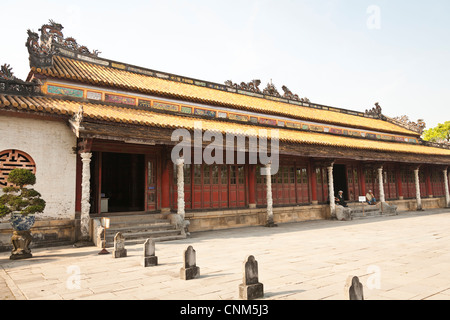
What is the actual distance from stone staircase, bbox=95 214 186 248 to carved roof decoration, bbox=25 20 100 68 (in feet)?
20.6

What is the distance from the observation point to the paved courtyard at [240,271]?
13.9 feet

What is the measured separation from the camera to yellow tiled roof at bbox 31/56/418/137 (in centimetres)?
1185

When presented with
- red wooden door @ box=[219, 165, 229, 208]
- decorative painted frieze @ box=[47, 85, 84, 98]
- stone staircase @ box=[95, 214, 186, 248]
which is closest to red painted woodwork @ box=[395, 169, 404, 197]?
red wooden door @ box=[219, 165, 229, 208]

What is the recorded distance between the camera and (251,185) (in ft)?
46.5

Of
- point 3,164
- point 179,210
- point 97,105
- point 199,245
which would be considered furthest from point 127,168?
point 199,245

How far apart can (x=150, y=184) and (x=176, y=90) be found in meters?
5.33

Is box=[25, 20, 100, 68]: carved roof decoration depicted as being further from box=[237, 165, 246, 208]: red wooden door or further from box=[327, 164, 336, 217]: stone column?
box=[327, 164, 336, 217]: stone column

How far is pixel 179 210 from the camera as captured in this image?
11.1 m

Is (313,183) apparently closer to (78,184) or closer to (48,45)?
(78,184)

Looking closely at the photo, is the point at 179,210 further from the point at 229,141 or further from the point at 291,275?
the point at 291,275

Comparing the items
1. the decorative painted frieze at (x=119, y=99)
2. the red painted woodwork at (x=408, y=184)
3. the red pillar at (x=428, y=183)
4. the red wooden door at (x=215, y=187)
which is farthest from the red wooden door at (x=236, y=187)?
the red pillar at (x=428, y=183)

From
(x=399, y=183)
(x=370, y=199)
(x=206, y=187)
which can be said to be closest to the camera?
(x=206, y=187)

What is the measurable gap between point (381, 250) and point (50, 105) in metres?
10.5

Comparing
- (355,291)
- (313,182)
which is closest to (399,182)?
(313,182)
